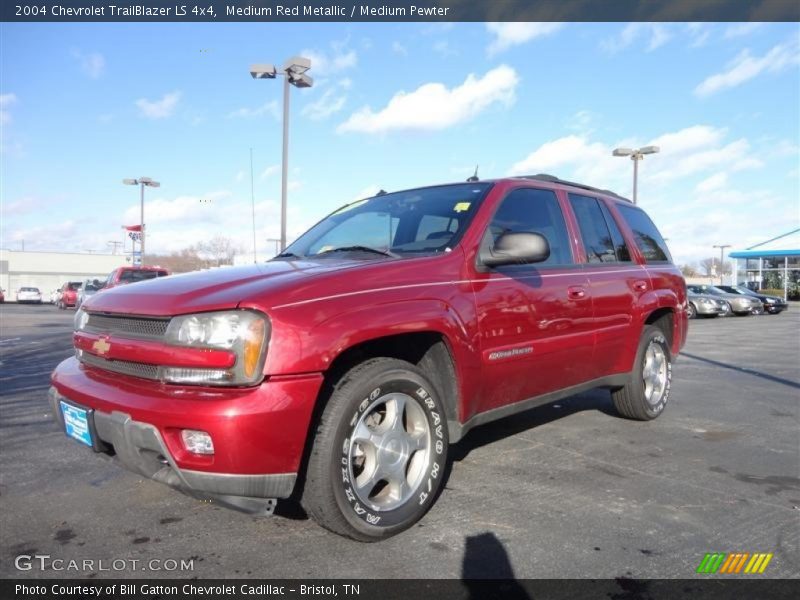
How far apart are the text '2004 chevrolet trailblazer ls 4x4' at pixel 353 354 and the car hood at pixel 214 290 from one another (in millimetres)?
13

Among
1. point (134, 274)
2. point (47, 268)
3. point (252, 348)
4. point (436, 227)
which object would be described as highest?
point (436, 227)

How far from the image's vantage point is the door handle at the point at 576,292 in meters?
3.96

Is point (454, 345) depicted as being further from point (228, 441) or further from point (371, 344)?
point (228, 441)

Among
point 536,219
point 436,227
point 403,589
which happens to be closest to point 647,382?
point 536,219

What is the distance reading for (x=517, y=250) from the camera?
129 inches

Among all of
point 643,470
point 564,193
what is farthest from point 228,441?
point 564,193

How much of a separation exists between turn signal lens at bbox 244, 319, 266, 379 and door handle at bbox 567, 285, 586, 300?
7.48 ft

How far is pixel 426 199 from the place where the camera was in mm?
4035

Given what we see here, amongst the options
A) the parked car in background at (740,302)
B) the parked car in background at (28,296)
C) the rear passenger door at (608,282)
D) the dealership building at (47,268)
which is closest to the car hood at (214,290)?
the rear passenger door at (608,282)

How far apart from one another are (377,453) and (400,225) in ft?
5.41

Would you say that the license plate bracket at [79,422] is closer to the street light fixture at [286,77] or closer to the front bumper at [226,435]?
the front bumper at [226,435]

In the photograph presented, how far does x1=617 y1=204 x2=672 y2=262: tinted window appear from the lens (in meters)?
5.19

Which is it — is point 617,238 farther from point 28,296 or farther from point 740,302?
point 28,296

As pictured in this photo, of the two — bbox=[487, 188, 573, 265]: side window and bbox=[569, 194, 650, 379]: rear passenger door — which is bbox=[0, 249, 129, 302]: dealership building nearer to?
bbox=[569, 194, 650, 379]: rear passenger door
